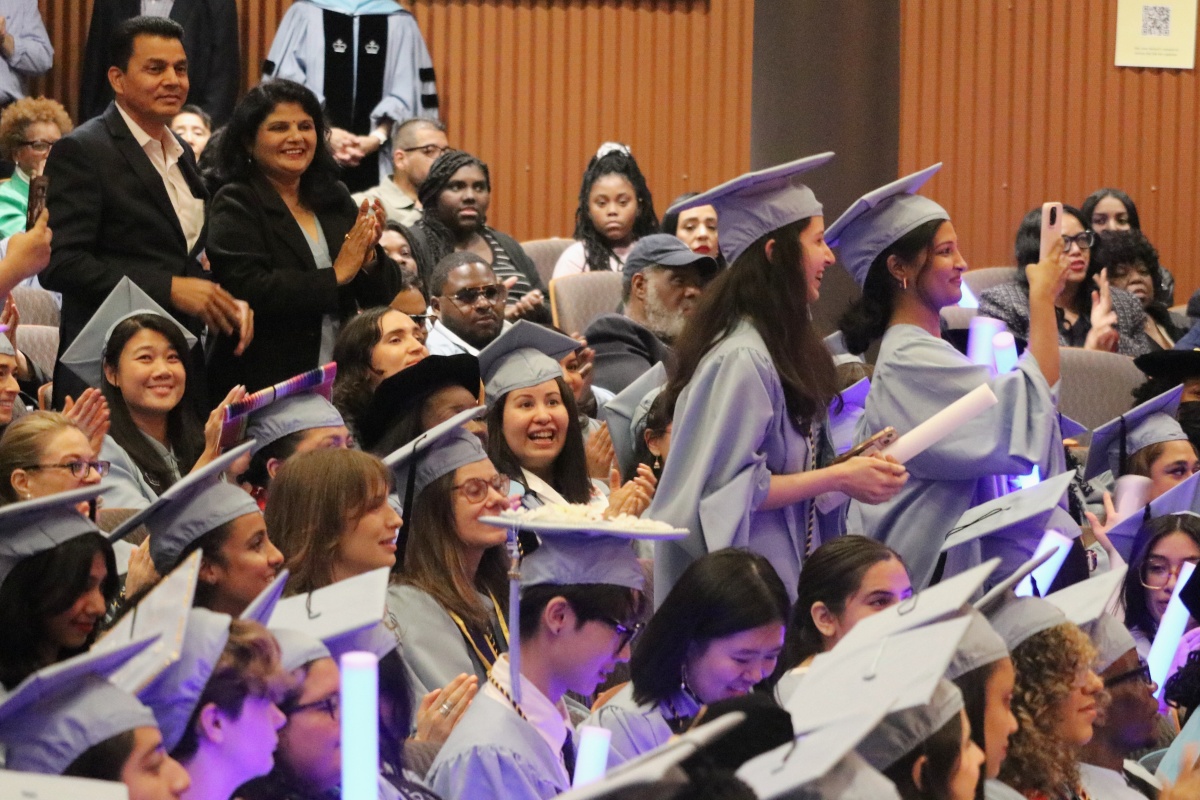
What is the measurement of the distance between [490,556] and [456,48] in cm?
534

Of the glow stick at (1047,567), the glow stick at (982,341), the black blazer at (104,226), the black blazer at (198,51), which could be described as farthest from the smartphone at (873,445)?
the black blazer at (198,51)

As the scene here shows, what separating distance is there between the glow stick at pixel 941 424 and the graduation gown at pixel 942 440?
0.87 feet

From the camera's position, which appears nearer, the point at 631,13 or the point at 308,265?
the point at 308,265

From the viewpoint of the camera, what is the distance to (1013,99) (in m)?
9.54

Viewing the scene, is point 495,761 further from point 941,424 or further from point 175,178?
point 175,178

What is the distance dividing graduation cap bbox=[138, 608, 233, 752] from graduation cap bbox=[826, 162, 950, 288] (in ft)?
7.17

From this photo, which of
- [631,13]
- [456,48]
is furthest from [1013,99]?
[456,48]

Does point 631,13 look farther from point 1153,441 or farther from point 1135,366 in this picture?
point 1153,441

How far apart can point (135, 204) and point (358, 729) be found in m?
3.16

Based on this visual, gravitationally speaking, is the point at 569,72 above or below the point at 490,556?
above

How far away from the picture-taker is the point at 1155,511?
5.16 m

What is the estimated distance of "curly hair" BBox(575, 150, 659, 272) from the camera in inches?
283

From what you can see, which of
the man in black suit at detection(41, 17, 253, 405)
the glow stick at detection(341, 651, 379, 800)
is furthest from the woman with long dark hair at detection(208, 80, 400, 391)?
the glow stick at detection(341, 651, 379, 800)

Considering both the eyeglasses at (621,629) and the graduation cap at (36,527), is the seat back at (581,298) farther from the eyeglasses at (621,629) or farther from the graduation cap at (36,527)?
the graduation cap at (36,527)
